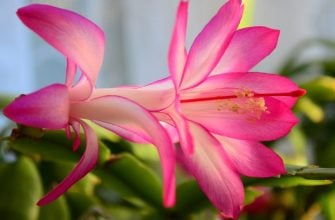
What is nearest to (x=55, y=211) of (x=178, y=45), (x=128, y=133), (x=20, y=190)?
(x=20, y=190)

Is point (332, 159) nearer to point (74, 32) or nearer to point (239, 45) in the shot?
point (239, 45)

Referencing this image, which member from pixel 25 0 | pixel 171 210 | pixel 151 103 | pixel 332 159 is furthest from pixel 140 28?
pixel 151 103

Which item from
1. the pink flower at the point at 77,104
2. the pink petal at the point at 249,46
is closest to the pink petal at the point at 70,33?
the pink flower at the point at 77,104

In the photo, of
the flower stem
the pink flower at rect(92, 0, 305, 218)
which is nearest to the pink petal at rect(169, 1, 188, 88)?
the pink flower at rect(92, 0, 305, 218)

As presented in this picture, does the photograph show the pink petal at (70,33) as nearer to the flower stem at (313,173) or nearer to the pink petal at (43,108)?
the pink petal at (43,108)

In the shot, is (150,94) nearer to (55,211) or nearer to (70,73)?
(70,73)
